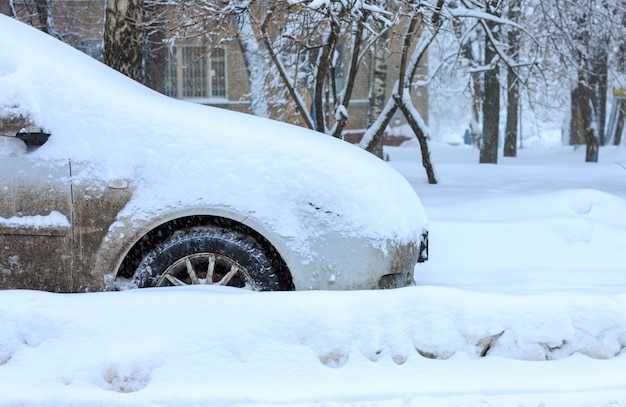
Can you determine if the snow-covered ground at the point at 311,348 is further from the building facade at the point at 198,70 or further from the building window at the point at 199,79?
the building window at the point at 199,79

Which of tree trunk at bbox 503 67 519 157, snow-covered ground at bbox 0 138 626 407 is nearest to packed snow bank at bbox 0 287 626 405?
snow-covered ground at bbox 0 138 626 407

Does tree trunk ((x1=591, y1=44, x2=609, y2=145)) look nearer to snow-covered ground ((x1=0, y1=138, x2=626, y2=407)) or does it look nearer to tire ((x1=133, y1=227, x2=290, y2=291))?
snow-covered ground ((x1=0, y1=138, x2=626, y2=407))

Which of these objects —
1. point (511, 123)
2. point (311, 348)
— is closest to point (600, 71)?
point (511, 123)

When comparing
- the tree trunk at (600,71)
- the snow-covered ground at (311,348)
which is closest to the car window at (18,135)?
the snow-covered ground at (311,348)

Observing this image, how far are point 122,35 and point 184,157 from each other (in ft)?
13.9

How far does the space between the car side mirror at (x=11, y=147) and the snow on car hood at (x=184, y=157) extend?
0.08 meters

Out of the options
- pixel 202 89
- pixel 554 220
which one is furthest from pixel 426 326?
pixel 202 89

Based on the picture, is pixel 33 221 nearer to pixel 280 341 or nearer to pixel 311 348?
pixel 280 341

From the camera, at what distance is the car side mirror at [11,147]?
415cm

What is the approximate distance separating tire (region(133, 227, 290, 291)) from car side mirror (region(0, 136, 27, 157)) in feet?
2.95

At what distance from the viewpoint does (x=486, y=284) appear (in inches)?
223

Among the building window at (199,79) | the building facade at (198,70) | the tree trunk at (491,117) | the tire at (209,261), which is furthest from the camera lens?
the building window at (199,79)

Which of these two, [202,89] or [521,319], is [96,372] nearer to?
[521,319]

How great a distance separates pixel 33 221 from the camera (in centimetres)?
415
